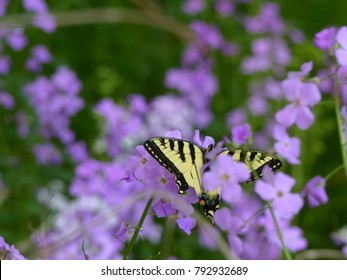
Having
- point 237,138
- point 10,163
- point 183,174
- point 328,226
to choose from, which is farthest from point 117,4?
point 183,174

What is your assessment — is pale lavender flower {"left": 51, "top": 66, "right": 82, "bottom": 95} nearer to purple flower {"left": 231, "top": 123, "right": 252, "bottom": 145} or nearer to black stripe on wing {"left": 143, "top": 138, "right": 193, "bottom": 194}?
purple flower {"left": 231, "top": 123, "right": 252, "bottom": 145}

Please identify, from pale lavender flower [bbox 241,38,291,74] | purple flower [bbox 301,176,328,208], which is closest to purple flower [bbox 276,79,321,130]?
purple flower [bbox 301,176,328,208]

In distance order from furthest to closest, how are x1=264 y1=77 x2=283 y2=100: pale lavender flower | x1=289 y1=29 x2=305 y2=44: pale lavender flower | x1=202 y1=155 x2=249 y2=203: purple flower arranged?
1. x1=289 y1=29 x2=305 y2=44: pale lavender flower
2. x1=264 y1=77 x2=283 y2=100: pale lavender flower
3. x1=202 y1=155 x2=249 y2=203: purple flower

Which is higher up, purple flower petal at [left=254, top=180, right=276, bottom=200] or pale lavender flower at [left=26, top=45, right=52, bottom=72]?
pale lavender flower at [left=26, top=45, right=52, bottom=72]

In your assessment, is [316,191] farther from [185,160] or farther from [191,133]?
[191,133]

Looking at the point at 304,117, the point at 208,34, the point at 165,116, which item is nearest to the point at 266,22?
the point at 208,34
